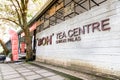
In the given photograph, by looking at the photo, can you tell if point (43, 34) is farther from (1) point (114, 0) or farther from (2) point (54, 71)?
(1) point (114, 0)

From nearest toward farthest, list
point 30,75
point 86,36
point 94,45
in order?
1. point 94,45
2. point 86,36
3. point 30,75

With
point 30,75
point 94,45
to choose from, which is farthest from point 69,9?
point 30,75

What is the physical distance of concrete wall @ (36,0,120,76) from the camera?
16.1 ft

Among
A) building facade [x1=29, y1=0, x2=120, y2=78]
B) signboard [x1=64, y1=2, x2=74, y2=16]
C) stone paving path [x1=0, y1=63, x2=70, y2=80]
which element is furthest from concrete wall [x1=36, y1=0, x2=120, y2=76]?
stone paving path [x1=0, y1=63, x2=70, y2=80]

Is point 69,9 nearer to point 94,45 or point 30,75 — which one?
point 94,45

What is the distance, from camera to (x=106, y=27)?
520 cm

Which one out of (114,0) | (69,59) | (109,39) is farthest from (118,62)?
(69,59)

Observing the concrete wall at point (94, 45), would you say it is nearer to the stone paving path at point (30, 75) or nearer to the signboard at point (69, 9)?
the signboard at point (69, 9)

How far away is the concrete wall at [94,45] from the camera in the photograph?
4.89 metres

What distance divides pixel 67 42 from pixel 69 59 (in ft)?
2.49

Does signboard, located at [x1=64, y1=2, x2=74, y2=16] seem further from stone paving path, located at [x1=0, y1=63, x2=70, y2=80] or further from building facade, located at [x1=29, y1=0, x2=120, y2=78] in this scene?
stone paving path, located at [x1=0, y1=63, x2=70, y2=80]

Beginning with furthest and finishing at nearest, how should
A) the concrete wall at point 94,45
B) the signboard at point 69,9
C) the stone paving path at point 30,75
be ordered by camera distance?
the signboard at point 69,9 < the stone paving path at point 30,75 < the concrete wall at point 94,45

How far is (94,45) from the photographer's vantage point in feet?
19.1

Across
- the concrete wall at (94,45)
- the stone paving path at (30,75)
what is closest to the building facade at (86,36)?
the concrete wall at (94,45)
